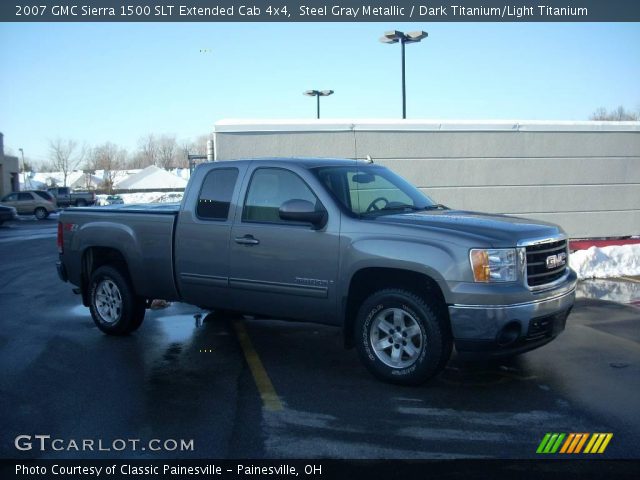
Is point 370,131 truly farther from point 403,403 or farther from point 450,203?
point 403,403

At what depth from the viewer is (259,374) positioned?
→ 625cm

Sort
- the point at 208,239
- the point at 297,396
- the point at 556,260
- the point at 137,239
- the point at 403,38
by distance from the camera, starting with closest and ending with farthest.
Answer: the point at 297,396 → the point at 556,260 → the point at 208,239 → the point at 137,239 → the point at 403,38

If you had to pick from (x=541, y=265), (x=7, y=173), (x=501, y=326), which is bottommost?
(x=501, y=326)

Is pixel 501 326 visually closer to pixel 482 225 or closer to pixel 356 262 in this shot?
pixel 482 225

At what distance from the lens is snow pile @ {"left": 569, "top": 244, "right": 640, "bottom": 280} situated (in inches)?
466

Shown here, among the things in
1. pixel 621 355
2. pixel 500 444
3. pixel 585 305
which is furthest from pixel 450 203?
pixel 500 444

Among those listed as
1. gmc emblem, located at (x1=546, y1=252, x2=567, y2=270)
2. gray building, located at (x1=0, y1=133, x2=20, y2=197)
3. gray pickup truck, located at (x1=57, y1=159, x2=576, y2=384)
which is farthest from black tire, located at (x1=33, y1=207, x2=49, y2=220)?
gmc emblem, located at (x1=546, y1=252, x2=567, y2=270)

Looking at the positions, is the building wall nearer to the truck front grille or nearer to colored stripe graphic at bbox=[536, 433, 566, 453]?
the truck front grille

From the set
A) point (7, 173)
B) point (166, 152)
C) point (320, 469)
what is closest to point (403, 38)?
point (320, 469)

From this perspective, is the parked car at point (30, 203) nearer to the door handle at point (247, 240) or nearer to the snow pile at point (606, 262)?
the snow pile at point (606, 262)

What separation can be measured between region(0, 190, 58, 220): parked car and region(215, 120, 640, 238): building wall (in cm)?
3068

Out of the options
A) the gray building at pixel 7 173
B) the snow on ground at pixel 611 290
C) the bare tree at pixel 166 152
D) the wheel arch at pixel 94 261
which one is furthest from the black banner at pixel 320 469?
the bare tree at pixel 166 152

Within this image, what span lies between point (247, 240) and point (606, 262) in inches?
319

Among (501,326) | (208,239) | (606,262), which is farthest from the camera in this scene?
(606,262)
